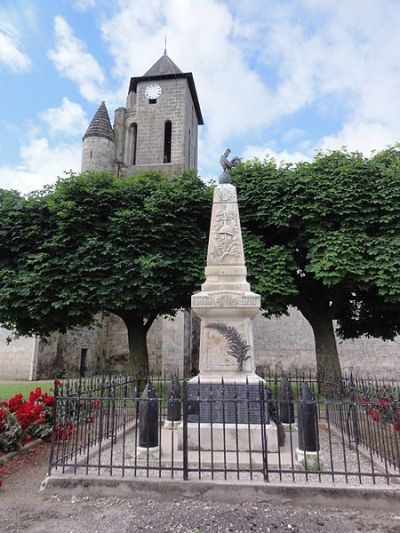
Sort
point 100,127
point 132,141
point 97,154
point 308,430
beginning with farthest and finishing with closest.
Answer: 1. point 132,141
2. point 100,127
3. point 97,154
4. point 308,430

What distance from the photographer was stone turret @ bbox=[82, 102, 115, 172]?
23.1 meters

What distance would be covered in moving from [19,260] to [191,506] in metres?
8.50

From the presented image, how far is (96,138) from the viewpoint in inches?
925

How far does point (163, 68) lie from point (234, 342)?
26.0 meters

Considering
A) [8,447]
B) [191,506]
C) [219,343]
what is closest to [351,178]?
[219,343]

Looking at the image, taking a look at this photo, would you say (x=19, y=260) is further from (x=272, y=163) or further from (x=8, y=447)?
(x=272, y=163)

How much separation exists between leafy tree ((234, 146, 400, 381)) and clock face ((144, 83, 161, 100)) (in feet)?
56.9

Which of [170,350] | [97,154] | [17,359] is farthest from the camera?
[97,154]

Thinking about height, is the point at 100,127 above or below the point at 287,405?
above

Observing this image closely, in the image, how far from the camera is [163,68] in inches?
1029

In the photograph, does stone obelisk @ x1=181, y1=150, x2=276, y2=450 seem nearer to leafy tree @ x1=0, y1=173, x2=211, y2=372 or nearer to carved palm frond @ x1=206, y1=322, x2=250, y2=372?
carved palm frond @ x1=206, y1=322, x2=250, y2=372

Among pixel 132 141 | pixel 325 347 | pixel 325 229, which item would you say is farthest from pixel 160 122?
pixel 325 347

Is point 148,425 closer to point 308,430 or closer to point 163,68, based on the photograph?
point 308,430

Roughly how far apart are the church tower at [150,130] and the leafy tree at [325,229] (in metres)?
13.2
